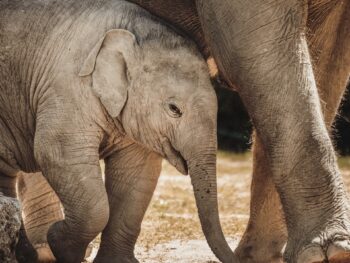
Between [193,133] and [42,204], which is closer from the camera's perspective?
[193,133]

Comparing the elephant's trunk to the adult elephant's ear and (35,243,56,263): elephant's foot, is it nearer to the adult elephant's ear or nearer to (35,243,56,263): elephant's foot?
the adult elephant's ear

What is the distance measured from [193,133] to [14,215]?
0.92 meters

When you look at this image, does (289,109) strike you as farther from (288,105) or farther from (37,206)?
(37,206)

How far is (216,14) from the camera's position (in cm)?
618

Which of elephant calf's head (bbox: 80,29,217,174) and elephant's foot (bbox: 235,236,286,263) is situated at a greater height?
elephant calf's head (bbox: 80,29,217,174)

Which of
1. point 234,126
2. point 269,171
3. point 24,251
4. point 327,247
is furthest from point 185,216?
point 234,126

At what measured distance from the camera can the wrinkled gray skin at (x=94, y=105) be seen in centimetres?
611

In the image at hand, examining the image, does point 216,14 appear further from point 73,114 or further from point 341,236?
point 341,236

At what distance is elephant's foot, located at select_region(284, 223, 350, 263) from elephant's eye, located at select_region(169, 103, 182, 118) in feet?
2.68

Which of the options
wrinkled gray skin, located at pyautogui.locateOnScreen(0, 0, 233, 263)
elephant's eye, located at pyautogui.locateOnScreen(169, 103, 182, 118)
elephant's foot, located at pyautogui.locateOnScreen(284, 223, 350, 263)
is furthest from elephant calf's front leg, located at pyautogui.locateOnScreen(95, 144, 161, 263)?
elephant's foot, located at pyautogui.locateOnScreen(284, 223, 350, 263)

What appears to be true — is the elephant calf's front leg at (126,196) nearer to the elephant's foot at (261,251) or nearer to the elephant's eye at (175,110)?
the elephant's eye at (175,110)

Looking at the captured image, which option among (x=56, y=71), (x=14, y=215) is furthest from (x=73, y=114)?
(x=14, y=215)

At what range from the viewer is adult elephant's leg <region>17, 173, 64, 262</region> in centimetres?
709

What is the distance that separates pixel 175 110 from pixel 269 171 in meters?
1.17
